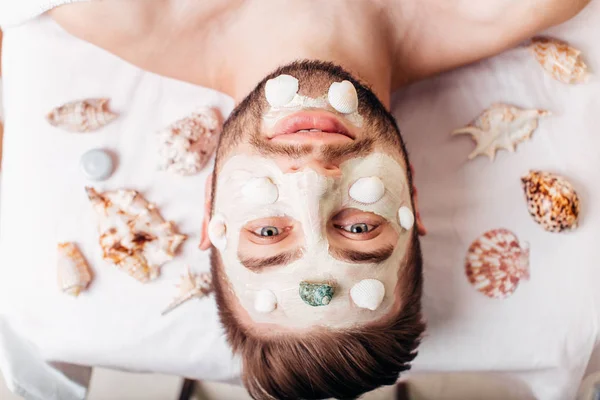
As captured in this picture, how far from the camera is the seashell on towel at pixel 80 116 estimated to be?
111 centimetres

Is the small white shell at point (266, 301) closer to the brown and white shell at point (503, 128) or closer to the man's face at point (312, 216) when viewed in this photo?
the man's face at point (312, 216)

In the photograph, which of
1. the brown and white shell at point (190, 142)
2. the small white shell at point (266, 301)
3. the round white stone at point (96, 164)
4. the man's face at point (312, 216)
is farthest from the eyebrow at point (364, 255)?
the round white stone at point (96, 164)

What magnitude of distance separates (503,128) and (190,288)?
715 millimetres

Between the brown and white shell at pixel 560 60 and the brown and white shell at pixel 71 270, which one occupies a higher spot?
the brown and white shell at pixel 560 60

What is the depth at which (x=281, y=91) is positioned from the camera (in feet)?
2.60

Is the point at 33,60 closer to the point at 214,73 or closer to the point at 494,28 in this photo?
the point at 214,73

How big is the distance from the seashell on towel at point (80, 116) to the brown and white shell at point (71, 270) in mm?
245

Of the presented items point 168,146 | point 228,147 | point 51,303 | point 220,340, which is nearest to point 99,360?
point 51,303

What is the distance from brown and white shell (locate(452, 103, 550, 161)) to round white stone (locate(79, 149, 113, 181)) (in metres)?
0.76

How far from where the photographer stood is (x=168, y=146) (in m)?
1.10

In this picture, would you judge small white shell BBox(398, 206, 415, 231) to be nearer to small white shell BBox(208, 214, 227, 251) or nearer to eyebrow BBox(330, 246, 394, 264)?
eyebrow BBox(330, 246, 394, 264)

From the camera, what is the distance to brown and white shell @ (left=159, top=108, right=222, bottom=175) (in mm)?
1093

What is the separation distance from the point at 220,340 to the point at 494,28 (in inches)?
31.8

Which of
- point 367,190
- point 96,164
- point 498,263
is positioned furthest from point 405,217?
point 96,164
